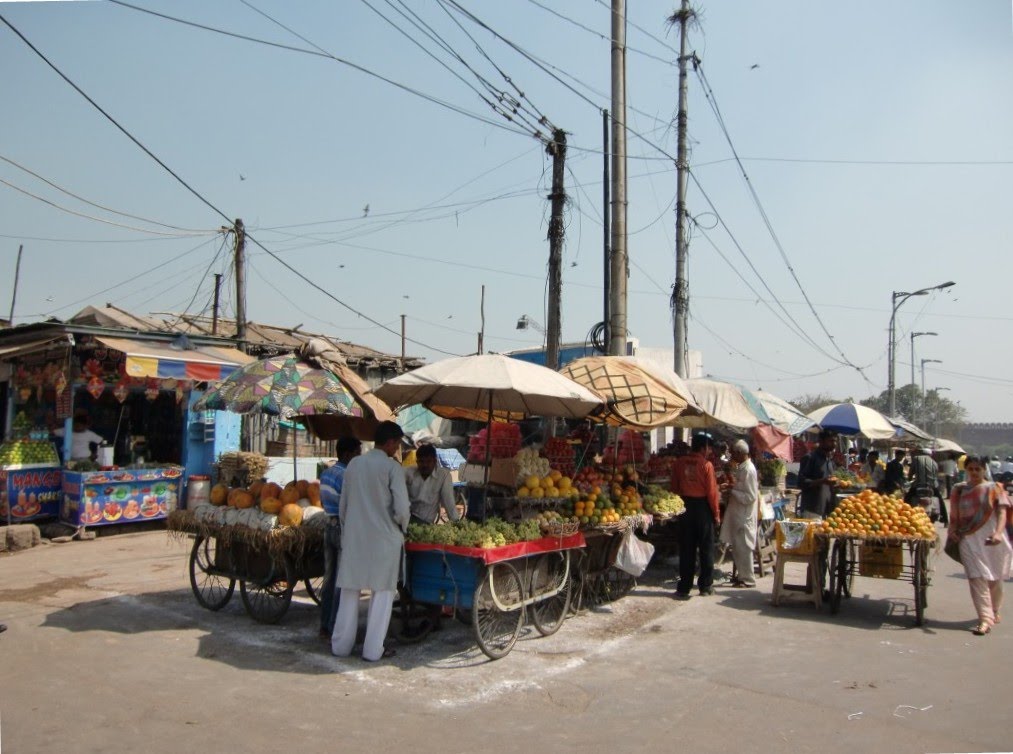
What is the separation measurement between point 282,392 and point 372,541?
1957mm

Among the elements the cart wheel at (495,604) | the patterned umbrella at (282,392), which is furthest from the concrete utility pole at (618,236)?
the cart wheel at (495,604)

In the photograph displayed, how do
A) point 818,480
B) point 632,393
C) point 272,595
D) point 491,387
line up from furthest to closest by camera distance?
point 818,480
point 632,393
point 272,595
point 491,387

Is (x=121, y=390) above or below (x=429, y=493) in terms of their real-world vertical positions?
above

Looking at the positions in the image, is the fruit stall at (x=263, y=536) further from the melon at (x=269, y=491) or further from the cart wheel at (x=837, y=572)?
the cart wheel at (x=837, y=572)

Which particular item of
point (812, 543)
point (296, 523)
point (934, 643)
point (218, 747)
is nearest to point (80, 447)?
point (296, 523)

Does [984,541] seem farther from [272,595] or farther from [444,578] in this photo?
[272,595]

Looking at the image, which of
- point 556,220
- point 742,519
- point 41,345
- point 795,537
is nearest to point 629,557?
point 795,537

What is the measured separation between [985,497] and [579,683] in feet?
15.2

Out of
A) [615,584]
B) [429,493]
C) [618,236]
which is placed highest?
[618,236]

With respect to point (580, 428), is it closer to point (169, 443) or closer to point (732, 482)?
point (732, 482)

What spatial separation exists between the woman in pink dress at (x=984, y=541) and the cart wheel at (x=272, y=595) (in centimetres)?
639

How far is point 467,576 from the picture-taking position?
20.6ft

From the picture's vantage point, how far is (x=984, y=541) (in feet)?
24.8

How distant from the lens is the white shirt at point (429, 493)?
698 centimetres
